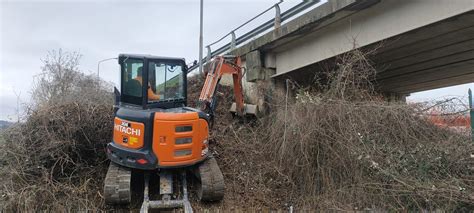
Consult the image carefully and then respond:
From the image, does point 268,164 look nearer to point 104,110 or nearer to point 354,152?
point 354,152

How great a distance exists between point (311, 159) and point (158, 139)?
9.87ft

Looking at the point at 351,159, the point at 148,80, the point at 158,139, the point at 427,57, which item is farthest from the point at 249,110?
the point at 427,57

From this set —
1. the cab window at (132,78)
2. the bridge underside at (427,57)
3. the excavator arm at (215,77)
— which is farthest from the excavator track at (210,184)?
the bridge underside at (427,57)

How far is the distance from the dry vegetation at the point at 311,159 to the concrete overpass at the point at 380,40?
38.4 inches

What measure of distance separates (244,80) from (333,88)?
550 centimetres

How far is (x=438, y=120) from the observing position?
717cm

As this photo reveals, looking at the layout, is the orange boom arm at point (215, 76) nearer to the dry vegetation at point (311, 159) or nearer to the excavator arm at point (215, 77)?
the excavator arm at point (215, 77)

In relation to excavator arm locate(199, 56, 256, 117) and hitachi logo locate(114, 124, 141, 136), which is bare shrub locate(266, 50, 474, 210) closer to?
excavator arm locate(199, 56, 256, 117)

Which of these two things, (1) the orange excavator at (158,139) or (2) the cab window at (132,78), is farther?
(2) the cab window at (132,78)

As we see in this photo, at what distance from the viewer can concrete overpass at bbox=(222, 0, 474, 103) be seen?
737 cm

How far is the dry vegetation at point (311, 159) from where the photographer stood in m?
5.94

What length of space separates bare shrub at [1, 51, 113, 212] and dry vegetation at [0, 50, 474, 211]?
2 centimetres

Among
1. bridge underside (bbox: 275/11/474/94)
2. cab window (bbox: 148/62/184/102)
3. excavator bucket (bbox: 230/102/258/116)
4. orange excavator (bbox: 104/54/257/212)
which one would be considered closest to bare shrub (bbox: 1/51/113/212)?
orange excavator (bbox: 104/54/257/212)

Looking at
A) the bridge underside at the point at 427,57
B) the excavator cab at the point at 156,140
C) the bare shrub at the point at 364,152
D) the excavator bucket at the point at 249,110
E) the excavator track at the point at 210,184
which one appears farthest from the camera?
the excavator bucket at the point at 249,110
